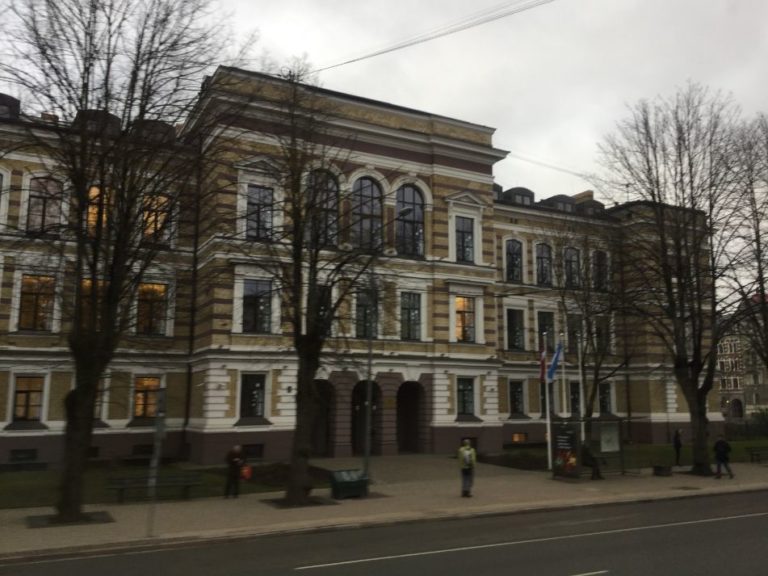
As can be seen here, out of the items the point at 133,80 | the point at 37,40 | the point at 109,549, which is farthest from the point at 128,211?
the point at 109,549

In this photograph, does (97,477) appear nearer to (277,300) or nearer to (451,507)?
(277,300)

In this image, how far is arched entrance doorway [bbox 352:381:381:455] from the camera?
35.4 meters

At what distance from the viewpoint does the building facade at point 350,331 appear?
3098 centimetres

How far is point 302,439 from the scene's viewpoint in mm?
20031

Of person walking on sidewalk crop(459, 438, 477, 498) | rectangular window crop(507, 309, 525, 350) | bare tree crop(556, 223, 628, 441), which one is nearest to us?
person walking on sidewalk crop(459, 438, 477, 498)

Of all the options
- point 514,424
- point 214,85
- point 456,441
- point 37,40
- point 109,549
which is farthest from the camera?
point 514,424

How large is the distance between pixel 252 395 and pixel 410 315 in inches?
375

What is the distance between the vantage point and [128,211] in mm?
16750

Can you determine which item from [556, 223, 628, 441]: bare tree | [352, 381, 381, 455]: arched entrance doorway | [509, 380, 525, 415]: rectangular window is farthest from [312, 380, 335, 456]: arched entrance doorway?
[509, 380, 525, 415]: rectangular window

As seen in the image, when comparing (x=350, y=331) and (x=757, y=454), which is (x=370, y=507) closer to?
(x=350, y=331)

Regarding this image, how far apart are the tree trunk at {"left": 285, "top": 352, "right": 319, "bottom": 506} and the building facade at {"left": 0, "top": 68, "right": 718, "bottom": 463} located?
6.61m

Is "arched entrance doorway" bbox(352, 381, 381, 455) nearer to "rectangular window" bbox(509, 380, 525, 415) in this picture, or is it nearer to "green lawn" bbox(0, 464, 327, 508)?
"green lawn" bbox(0, 464, 327, 508)

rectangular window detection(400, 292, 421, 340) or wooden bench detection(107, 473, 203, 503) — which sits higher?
rectangular window detection(400, 292, 421, 340)

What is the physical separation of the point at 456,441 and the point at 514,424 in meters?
7.93
